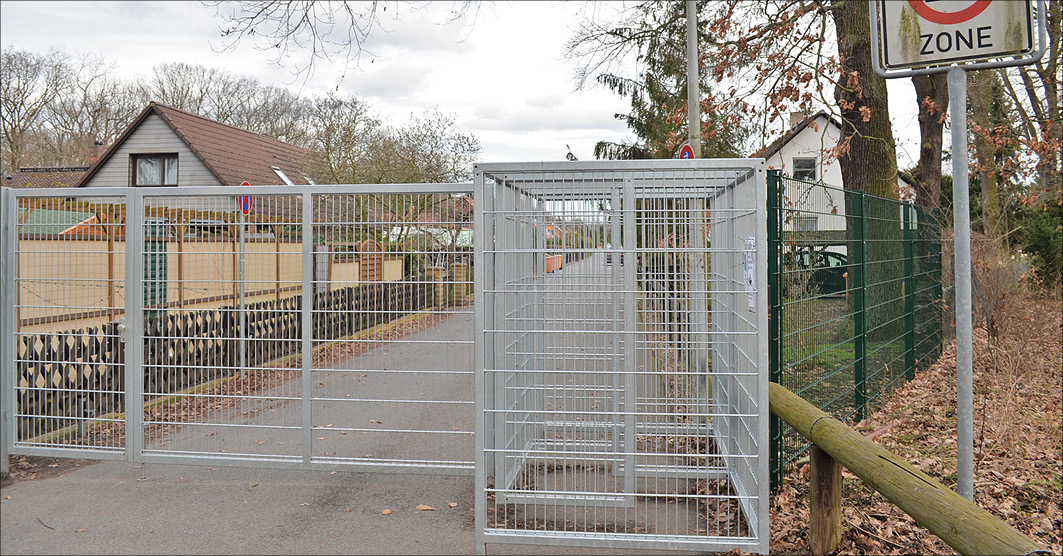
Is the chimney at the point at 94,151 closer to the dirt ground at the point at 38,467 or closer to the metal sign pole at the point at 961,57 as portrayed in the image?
the dirt ground at the point at 38,467

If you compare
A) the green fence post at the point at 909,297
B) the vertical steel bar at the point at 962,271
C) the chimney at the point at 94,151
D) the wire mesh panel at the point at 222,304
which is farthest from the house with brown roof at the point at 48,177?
the vertical steel bar at the point at 962,271

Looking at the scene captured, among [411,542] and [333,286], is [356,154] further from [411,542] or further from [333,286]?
[411,542]

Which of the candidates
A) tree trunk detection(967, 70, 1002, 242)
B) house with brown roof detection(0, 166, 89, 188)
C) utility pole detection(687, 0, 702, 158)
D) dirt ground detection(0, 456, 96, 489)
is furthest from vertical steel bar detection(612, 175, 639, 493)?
house with brown roof detection(0, 166, 89, 188)

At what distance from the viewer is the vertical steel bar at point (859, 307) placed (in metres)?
6.92

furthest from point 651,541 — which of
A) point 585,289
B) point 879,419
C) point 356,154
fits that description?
point 356,154

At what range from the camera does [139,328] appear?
245 inches

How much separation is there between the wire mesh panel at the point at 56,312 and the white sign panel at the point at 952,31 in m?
6.30

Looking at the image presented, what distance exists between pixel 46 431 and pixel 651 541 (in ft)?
18.7

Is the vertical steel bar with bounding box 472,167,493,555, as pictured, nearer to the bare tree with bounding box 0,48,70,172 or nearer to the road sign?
the road sign

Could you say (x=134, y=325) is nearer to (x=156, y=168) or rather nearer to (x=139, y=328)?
(x=139, y=328)

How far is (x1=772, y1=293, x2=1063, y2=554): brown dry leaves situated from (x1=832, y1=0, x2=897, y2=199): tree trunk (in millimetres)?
2496

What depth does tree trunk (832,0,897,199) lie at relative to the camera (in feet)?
32.5

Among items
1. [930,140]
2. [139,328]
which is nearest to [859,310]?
[930,140]

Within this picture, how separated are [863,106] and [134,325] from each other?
30.4 ft
